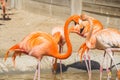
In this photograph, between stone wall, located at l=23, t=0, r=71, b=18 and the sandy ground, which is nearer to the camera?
the sandy ground

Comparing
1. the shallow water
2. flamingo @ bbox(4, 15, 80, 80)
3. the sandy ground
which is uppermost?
flamingo @ bbox(4, 15, 80, 80)

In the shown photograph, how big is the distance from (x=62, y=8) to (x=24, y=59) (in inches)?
216

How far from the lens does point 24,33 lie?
34.9ft

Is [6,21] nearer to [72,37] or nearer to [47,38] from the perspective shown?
[72,37]

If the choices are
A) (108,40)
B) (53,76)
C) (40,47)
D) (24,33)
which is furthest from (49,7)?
(40,47)

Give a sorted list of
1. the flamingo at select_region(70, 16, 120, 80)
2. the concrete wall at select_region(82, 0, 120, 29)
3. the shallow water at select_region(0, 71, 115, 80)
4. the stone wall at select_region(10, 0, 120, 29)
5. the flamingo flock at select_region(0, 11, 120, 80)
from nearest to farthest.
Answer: the flamingo flock at select_region(0, 11, 120, 80) < the flamingo at select_region(70, 16, 120, 80) < the shallow water at select_region(0, 71, 115, 80) < the concrete wall at select_region(82, 0, 120, 29) < the stone wall at select_region(10, 0, 120, 29)

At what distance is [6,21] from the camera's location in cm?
1270

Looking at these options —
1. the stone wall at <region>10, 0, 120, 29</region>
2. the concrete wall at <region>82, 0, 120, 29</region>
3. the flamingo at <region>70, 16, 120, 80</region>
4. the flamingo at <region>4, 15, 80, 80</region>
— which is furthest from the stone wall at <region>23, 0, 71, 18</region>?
the flamingo at <region>4, 15, 80, 80</region>

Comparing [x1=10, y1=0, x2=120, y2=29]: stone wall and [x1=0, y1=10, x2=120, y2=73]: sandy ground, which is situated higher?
[x1=10, y1=0, x2=120, y2=29]: stone wall

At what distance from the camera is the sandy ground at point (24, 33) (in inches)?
275

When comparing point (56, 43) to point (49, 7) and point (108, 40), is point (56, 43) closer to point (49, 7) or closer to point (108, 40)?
point (108, 40)

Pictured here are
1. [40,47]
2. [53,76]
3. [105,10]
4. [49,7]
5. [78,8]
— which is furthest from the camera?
[49,7]

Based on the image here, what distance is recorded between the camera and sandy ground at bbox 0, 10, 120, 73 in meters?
6.99

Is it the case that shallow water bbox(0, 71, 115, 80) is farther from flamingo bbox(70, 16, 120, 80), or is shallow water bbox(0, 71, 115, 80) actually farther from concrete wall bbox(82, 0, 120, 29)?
concrete wall bbox(82, 0, 120, 29)
